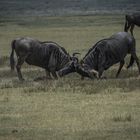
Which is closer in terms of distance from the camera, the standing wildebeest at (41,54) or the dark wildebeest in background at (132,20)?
the standing wildebeest at (41,54)

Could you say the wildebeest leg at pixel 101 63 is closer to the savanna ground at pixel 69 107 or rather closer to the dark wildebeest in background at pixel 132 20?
the savanna ground at pixel 69 107

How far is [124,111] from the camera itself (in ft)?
45.7

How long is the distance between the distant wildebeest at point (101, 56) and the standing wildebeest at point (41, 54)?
436 millimetres

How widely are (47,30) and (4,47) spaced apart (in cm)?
1064

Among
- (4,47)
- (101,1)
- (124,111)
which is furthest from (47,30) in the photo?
(101,1)

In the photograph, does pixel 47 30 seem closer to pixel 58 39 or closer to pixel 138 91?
pixel 58 39

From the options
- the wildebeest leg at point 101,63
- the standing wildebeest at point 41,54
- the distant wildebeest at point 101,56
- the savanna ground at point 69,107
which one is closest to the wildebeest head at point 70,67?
the distant wildebeest at point 101,56

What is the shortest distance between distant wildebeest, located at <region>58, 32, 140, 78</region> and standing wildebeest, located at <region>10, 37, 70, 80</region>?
436mm

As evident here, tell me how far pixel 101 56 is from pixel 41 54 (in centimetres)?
187

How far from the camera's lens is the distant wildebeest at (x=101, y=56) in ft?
65.5

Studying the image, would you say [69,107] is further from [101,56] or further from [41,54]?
[41,54]

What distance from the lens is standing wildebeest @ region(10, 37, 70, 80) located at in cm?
2064

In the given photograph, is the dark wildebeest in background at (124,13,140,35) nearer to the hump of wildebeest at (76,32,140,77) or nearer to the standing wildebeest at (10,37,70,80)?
the hump of wildebeest at (76,32,140,77)

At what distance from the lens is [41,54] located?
20875 mm
